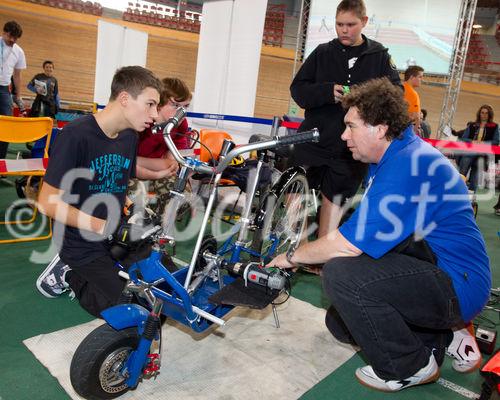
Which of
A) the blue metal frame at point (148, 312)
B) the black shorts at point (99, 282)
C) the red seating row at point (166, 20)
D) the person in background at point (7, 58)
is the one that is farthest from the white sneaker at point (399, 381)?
the red seating row at point (166, 20)

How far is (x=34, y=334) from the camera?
212 cm

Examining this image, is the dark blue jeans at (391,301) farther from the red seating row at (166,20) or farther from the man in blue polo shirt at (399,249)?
the red seating row at (166,20)

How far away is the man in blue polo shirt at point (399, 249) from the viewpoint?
5.64 ft

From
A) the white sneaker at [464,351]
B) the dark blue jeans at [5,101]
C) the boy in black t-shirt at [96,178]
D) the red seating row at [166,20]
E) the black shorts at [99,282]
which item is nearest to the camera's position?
the boy in black t-shirt at [96,178]

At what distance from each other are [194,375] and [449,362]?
1447 millimetres

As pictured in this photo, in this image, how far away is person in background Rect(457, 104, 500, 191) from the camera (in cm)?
760

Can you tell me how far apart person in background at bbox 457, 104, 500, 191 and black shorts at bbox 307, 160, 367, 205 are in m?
5.62

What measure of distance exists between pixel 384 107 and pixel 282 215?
132 cm

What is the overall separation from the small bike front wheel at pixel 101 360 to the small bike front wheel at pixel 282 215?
3.72ft

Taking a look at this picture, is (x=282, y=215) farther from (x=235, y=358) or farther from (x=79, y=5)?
(x=79, y=5)

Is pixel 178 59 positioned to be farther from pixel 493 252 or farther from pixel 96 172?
pixel 96 172

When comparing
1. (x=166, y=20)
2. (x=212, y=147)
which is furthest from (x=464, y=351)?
(x=166, y=20)

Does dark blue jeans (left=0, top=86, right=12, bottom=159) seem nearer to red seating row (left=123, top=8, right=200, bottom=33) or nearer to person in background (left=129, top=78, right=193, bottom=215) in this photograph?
person in background (left=129, top=78, right=193, bottom=215)

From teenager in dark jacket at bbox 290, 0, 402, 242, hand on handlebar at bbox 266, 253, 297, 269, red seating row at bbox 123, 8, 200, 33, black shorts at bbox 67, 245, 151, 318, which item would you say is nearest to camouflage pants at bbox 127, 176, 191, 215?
black shorts at bbox 67, 245, 151, 318
